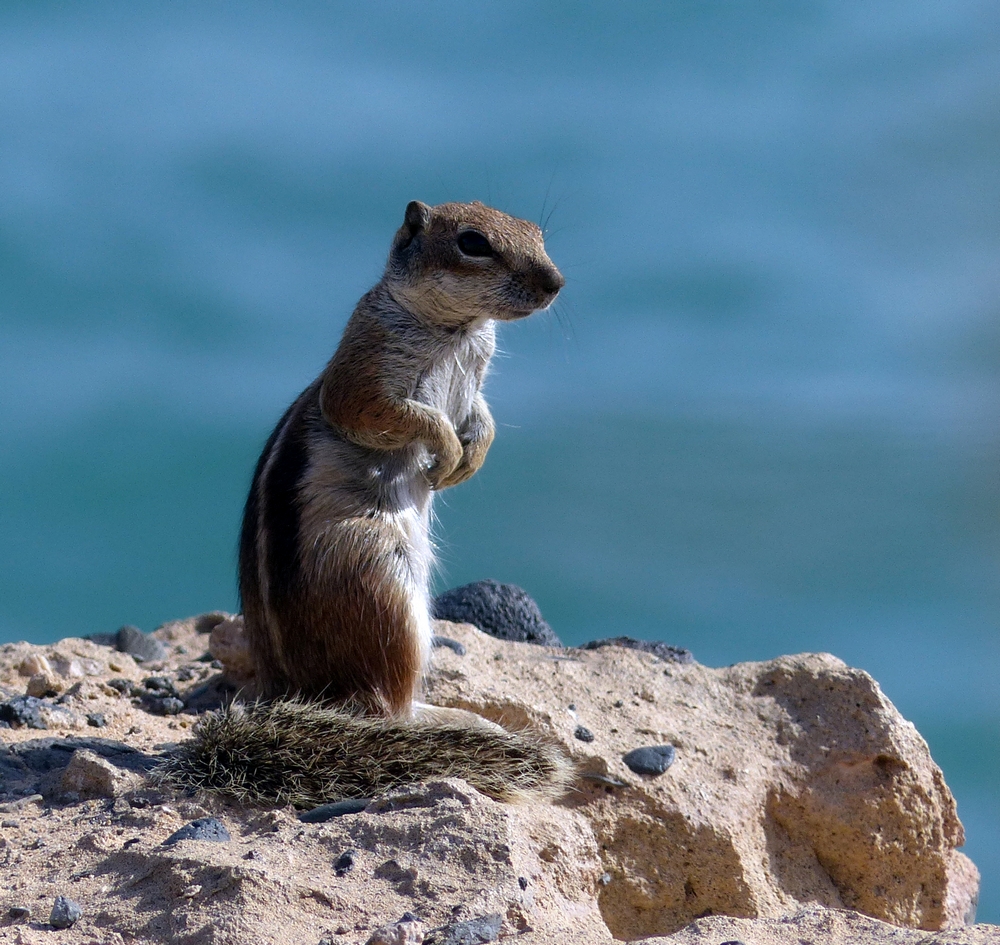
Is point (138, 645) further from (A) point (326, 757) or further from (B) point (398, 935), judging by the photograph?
(B) point (398, 935)

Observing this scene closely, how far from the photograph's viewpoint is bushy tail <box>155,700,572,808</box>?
13.4 feet

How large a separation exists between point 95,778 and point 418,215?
91.3 inches

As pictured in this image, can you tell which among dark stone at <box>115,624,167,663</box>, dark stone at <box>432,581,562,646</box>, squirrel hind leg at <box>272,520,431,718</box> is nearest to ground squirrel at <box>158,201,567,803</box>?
squirrel hind leg at <box>272,520,431,718</box>

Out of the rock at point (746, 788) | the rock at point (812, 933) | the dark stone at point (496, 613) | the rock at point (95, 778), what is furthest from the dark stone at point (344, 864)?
the dark stone at point (496, 613)

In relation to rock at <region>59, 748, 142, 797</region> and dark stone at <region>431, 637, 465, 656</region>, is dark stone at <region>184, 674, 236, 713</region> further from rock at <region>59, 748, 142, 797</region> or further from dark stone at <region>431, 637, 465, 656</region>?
rock at <region>59, 748, 142, 797</region>

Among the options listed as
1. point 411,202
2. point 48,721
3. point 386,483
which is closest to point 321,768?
point 386,483

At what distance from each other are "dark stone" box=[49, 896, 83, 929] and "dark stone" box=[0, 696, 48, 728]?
1.81 metres

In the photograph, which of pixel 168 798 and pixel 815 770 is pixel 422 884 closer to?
pixel 168 798

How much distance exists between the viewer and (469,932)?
323 centimetres

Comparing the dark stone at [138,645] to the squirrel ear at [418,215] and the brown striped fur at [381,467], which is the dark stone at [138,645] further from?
the squirrel ear at [418,215]

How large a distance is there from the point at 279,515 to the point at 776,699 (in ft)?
7.64

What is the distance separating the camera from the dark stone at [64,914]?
330 centimetres

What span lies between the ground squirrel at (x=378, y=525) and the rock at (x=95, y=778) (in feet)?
0.60

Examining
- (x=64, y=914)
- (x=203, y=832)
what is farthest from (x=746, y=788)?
(x=64, y=914)
